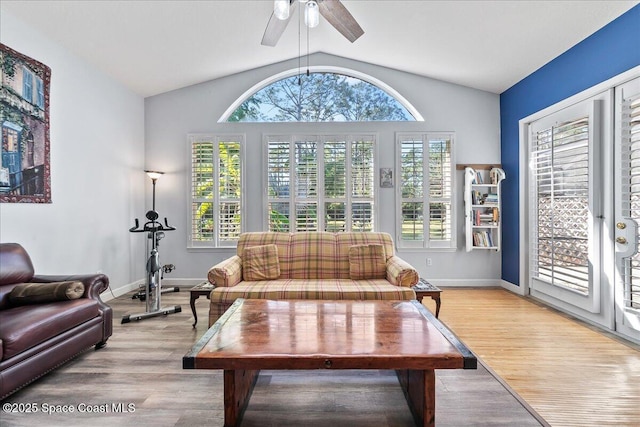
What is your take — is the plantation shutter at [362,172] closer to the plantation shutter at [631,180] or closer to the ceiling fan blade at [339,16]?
the ceiling fan blade at [339,16]

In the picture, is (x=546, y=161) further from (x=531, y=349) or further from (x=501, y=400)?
(x=501, y=400)

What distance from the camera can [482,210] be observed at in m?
5.02

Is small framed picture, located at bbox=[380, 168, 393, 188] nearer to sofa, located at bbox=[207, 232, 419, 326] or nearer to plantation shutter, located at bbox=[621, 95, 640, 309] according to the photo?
sofa, located at bbox=[207, 232, 419, 326]

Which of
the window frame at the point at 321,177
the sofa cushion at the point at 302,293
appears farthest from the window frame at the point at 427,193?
the sofa cushion at the point at 302,293

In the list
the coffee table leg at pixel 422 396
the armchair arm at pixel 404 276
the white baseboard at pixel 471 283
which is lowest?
the white baseboard at pixel 471 283

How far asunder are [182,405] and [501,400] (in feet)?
6.21

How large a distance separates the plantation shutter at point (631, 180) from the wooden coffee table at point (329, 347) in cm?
215

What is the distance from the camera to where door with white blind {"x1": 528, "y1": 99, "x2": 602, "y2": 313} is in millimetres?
3309

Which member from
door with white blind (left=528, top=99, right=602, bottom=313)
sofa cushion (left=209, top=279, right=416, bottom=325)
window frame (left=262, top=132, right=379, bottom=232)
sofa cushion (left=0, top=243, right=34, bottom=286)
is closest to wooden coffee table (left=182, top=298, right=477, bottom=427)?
sofa cushion (left=209, top=279, right=416, bottom=325)

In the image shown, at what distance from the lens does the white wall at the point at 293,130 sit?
5.10 m

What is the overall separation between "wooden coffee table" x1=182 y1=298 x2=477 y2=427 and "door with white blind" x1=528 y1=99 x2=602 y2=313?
2.34 metres

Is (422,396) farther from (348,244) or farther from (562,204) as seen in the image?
(562,204)

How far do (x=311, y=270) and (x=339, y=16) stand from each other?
233cm

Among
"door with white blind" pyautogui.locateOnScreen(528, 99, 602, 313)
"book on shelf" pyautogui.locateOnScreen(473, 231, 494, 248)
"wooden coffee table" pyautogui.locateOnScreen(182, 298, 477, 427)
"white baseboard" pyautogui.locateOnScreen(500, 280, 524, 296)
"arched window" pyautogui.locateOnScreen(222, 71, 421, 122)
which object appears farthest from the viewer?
"arched window" pyautogui.locateOnScreen(222, 71, 421, 122)
